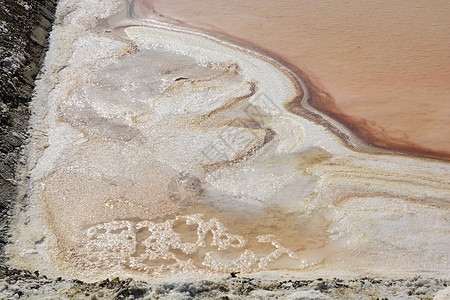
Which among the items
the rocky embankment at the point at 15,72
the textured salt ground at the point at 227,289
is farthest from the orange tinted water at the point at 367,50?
the textured salt ground at the point at 227,289

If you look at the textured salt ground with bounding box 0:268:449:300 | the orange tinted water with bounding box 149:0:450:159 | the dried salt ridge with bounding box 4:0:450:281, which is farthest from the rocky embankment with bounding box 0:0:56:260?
the orange tinted water with bounding box 149:0:450:159

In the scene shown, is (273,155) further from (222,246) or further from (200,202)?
(222,246)

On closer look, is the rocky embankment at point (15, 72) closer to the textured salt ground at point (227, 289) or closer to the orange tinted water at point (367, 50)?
the textured salt ground at point (227, 289)

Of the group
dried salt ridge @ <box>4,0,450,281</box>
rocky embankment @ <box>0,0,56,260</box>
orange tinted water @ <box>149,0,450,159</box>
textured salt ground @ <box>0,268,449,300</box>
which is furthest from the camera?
orange tinted water @ <box>149,0,450,159</box>

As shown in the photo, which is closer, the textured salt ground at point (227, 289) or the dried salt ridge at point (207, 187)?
the textured salt ground at point (227, 289)

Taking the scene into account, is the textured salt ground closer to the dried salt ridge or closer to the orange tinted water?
the dried salt ridge

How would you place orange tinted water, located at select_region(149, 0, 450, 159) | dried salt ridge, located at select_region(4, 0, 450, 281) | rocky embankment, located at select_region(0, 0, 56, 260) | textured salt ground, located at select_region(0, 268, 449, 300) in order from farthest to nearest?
orange tinted water, located at select_region(149, 0, 450, 159) < rocky embankment, located at select_region(0, 0, 56, 260) < dried salt ridge, located at select_region(4, 0, 450, 281) < textured salt ground, located at select_region(0, 268, 449, 300)
